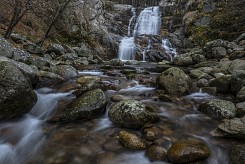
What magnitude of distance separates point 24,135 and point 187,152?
3518 millimetres

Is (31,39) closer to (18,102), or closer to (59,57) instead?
(59,57)

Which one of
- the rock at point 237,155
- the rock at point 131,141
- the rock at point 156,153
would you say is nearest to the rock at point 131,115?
the rock at point 131,141

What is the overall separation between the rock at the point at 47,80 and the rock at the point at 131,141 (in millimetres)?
4338

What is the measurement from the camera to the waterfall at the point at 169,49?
20.1 m

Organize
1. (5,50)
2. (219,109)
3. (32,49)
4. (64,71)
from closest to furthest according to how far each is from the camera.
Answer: (219,109)
(5,50)
(64,71)
(32,49)

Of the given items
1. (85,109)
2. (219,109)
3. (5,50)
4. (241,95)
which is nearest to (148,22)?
(5,50)

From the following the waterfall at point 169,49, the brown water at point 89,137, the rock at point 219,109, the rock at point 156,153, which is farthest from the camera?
the waterfall at point 169,49

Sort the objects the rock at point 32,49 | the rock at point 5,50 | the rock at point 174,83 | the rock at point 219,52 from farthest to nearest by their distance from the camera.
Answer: the rock at point 219,52
the rock at point 32,49
the rock at point 5,50
the rock at point 174,83

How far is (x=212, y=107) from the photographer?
6.11 meters

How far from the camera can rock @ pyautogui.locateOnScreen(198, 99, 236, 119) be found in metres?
5.82

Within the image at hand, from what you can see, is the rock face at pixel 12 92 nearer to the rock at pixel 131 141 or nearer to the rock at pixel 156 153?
the rock at pixel 131 141

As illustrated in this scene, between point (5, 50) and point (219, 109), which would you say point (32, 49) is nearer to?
point (5, 50)

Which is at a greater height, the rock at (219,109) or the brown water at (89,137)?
the rock at (219,109)

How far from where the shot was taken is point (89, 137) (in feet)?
16.9
